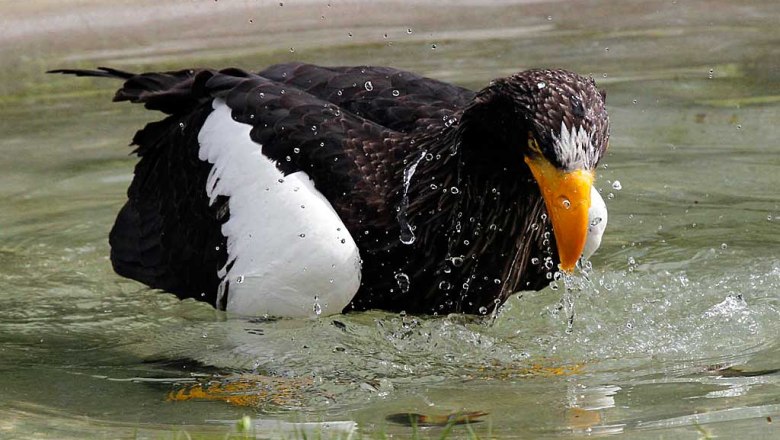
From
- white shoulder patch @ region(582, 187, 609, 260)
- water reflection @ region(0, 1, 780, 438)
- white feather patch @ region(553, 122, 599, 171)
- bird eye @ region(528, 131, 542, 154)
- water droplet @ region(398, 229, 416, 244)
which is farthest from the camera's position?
white shoulder patch @ region(582, 187, 609, 260)

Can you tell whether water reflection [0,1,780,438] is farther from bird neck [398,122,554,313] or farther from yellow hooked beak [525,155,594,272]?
yellow hooked beak [525,155,594,272]

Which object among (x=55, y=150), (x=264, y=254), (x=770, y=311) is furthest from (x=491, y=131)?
(x=55, y=150)

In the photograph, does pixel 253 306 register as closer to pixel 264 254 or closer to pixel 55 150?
pixel 264 254

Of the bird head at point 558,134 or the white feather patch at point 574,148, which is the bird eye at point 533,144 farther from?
the white feather patch at point 574,148

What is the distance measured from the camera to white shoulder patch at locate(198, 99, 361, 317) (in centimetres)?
495

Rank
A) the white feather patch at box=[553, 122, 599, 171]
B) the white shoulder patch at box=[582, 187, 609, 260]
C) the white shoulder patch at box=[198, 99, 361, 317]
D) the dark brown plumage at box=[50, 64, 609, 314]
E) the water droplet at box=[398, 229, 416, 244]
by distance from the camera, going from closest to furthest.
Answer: the white feather patch at box=[553, 122, 599, 171] → the dark brown plumage at box=[50, 64, 609, 314] → the white shoulder patch at box=[198, 99, 361, 317] → the water droplet at box=[398, 229, 416, 244] → the white shoulder patch at box=[582, 187, 609, 260]

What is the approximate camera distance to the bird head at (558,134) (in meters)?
4.43

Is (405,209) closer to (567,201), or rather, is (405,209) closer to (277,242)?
(277,242)

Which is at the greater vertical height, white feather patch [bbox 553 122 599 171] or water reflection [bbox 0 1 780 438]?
white feather patch [bbox 553 122 599 171]

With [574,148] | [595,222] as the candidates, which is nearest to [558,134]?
[574,148]

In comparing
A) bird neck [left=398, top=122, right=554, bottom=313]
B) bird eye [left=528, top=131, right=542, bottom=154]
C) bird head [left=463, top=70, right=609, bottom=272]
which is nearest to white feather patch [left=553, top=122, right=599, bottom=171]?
bird head [left=463, top=70, right=609, bottom=272]

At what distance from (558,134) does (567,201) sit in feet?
0.75

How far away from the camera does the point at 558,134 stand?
4465 millimetres

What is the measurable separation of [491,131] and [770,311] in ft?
4.33
